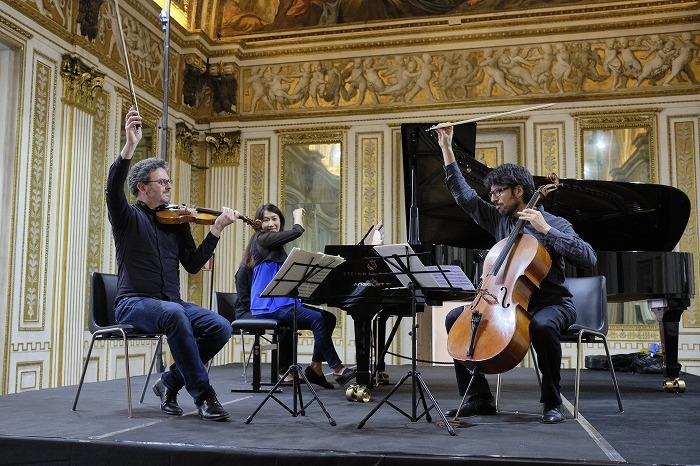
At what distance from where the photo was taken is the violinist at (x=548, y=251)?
3.64 meters

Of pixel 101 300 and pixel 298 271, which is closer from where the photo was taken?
pixel 298 271

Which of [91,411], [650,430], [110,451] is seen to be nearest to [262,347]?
[91,411]

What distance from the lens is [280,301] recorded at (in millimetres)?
5367

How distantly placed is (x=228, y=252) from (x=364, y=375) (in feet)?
19.6

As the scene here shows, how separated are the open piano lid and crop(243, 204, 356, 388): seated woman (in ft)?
3.09

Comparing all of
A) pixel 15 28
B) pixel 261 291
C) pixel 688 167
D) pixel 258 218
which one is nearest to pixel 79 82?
pixel 15 28

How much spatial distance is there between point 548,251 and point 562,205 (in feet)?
7.17

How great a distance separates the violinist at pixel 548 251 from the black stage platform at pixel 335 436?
15 cm

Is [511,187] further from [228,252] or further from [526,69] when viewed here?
[228,252]

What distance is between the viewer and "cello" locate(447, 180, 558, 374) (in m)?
3.47

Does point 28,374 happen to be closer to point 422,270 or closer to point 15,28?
point 15,28

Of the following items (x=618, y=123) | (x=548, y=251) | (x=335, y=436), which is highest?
(x=618, y=123)

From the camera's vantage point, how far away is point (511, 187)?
154 inches

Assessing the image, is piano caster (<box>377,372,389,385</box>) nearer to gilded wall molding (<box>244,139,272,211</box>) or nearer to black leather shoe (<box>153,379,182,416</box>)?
black leather shoe (<box>153,379,182,416</box>)
